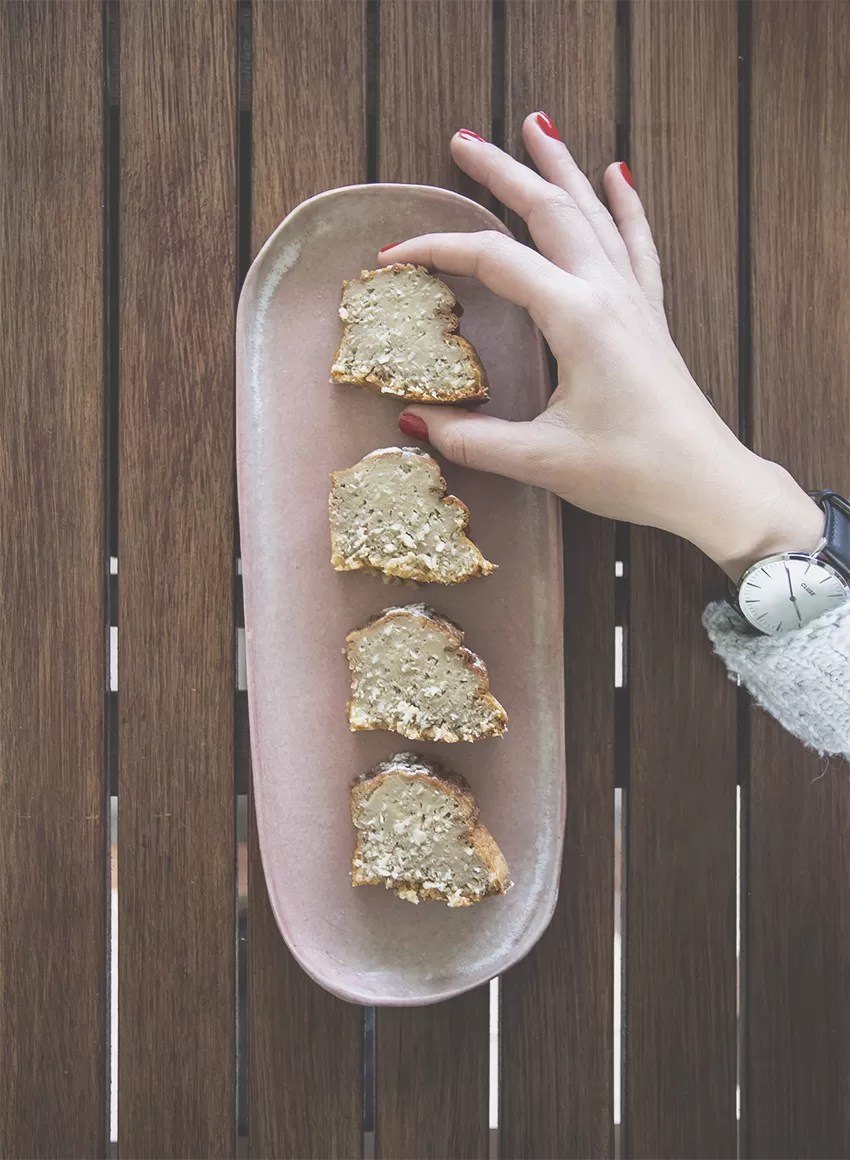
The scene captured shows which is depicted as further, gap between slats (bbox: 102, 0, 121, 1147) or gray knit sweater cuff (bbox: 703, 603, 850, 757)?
gap between slats (bbox: 102, 0, 121, 1147)

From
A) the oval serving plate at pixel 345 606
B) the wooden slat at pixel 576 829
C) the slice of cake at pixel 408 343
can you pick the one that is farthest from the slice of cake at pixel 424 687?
the slice of cake at pixel 408 343

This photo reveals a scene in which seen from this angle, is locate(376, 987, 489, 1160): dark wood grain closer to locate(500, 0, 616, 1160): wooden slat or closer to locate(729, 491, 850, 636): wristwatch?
locate(500, 0, 616, 1160): wooden slat

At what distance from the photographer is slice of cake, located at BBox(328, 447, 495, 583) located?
1.07 m

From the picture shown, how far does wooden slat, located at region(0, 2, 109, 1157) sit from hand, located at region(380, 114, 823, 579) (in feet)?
1.58

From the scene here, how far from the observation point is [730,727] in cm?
121

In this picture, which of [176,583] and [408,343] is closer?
[408,343]

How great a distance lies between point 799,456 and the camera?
1211mm

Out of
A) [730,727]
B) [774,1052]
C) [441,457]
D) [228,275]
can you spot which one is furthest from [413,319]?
[774,1052]

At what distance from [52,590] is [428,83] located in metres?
0.91

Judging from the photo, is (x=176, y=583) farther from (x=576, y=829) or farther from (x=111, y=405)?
(x=576, y=829)

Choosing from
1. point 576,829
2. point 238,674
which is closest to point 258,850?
point 238,674

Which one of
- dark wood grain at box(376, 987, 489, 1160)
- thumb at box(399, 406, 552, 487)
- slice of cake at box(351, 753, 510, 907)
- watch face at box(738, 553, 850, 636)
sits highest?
thumb at box(399, 406, 552, 487)

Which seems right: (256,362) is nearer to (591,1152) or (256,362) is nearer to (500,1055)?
(500,1055)

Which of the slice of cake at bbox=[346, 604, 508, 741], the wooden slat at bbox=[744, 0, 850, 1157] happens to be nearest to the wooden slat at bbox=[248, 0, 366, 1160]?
the slice of cake at bbox=[346, 604, 508, 741]
